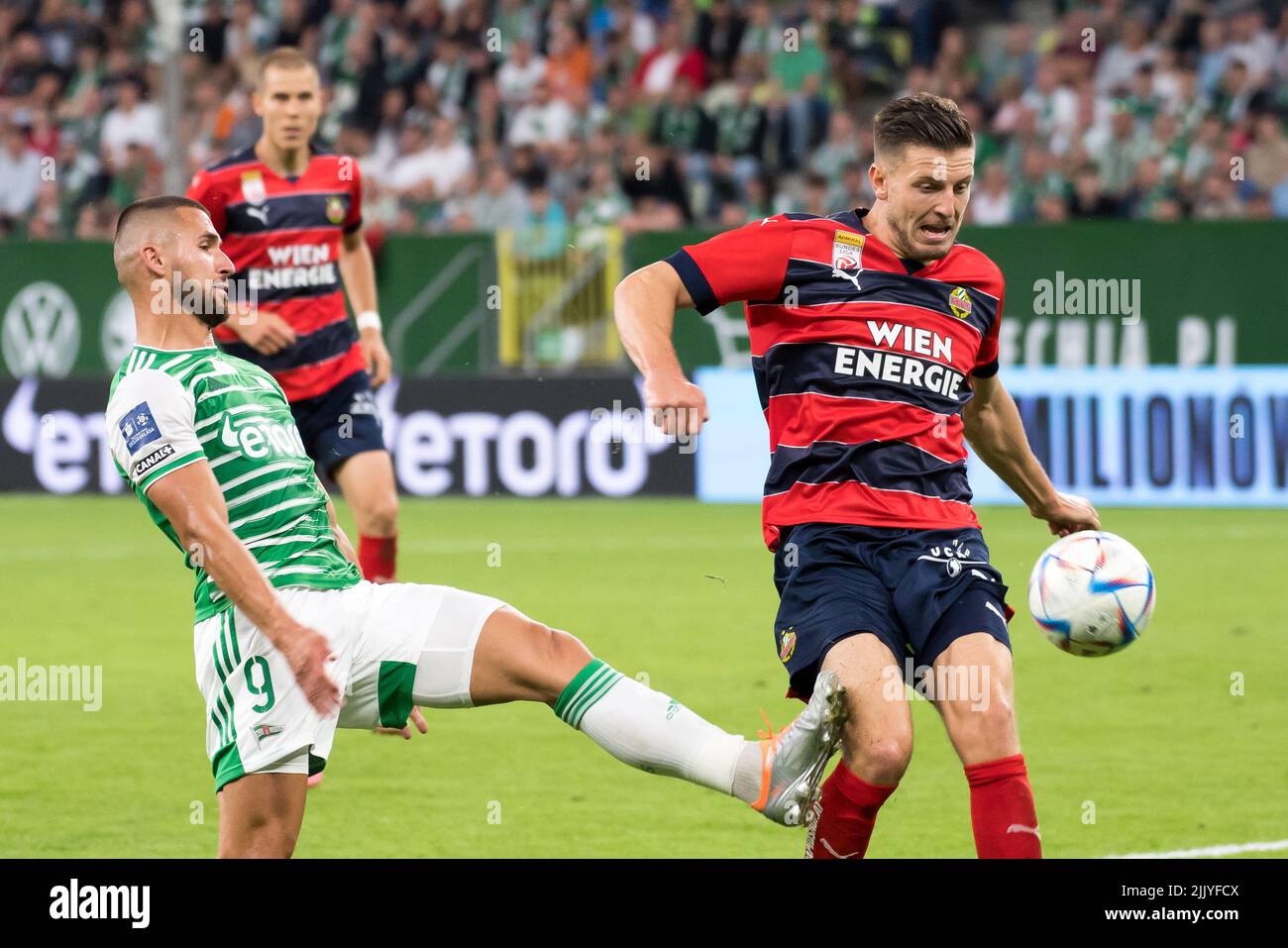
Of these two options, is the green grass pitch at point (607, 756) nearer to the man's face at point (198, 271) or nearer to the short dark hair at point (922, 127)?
the short dark hair at point (922, 127)

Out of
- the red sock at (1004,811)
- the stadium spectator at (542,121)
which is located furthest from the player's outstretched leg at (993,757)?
the stadium spectator at (542,121)

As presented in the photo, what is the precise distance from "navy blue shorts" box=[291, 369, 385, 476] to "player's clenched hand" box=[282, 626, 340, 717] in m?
4.09

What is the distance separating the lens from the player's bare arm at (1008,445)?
555 centimetres

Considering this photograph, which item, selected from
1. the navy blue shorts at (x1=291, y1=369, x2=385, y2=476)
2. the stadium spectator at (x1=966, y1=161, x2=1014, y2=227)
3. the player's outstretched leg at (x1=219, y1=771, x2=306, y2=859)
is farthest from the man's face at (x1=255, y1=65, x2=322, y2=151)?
the stadium spectator at (x1=966, y1=161, x2=1014, y2=227)

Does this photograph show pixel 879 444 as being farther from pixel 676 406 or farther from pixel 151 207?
pixel 151 207

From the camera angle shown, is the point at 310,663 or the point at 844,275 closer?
the point at 310,663

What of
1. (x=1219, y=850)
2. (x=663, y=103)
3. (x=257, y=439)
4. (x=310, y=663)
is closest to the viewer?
(x=310, y=663)

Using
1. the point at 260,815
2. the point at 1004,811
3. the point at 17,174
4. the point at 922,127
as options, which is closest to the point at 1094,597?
the point at 1004,811

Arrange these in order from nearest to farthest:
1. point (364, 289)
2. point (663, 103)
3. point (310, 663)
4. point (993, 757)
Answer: point (310, 663) < point (993, 757) < point (364, 289) < point (663, 103)

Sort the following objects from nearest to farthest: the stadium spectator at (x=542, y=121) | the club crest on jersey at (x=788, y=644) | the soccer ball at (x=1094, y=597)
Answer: the club crest on jersey at (x=788, y=644) < the soccer ball at (x=1094, y=597) < the stadium spectator at (x=542, y=121)

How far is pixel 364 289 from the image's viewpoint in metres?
9.05

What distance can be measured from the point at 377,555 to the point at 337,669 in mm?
3914

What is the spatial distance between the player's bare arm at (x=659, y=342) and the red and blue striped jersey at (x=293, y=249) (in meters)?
3.81
